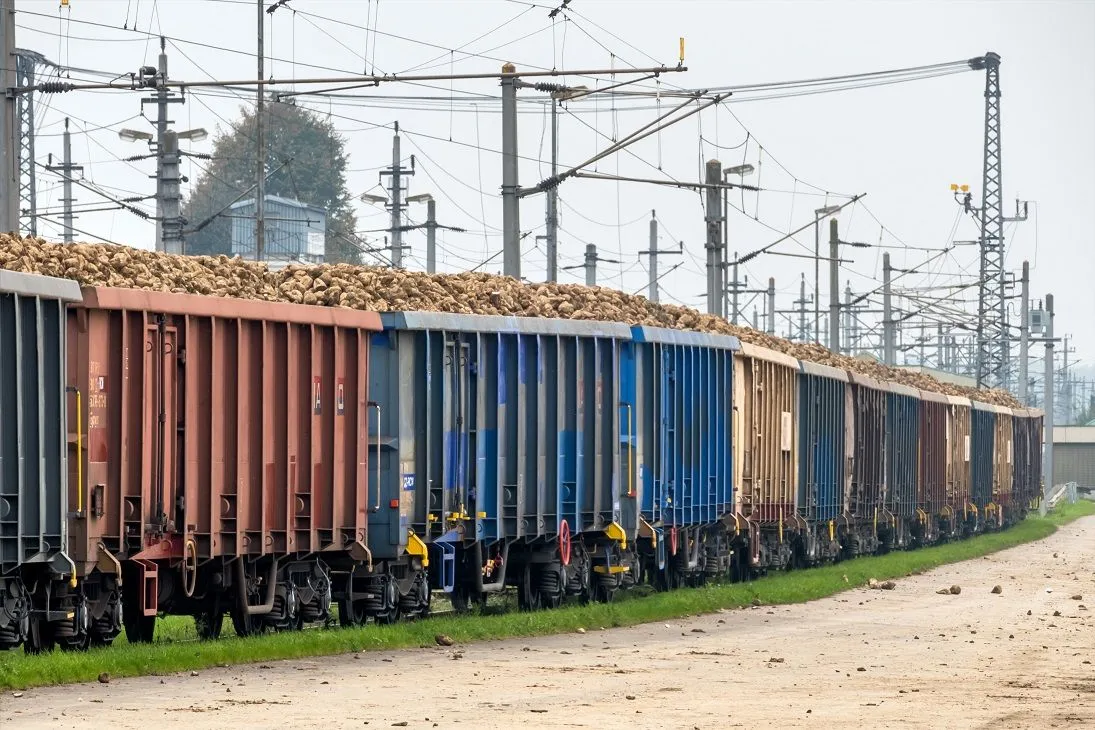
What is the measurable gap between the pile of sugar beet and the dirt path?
4.26 metres

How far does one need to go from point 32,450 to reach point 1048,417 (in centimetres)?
7670

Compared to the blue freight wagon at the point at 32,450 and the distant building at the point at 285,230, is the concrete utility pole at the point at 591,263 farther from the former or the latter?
the blue freight wagon at the point at 32,450

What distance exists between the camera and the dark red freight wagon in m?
17.5

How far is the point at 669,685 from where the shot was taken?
16.3m

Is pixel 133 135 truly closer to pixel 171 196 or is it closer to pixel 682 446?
pixel 171 196

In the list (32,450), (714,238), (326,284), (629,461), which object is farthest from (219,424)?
(714,238)

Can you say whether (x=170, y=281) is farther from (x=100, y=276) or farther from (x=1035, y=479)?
(x=1035, y=479)

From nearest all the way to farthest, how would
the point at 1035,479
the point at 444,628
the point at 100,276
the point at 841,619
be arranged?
the point at 100,276
the point at 444,628
the point at 841,619
the point at 1035,479

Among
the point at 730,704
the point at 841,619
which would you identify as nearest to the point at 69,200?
the point at 841,619

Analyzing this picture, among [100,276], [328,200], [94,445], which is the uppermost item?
[328,200]

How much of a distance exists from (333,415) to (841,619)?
796 centimetres

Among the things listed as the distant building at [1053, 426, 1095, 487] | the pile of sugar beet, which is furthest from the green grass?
the distant building at [1053, 426, 1095, 487]

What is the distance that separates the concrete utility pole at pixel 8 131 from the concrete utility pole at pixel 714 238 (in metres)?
20.6

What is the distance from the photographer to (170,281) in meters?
19.7
